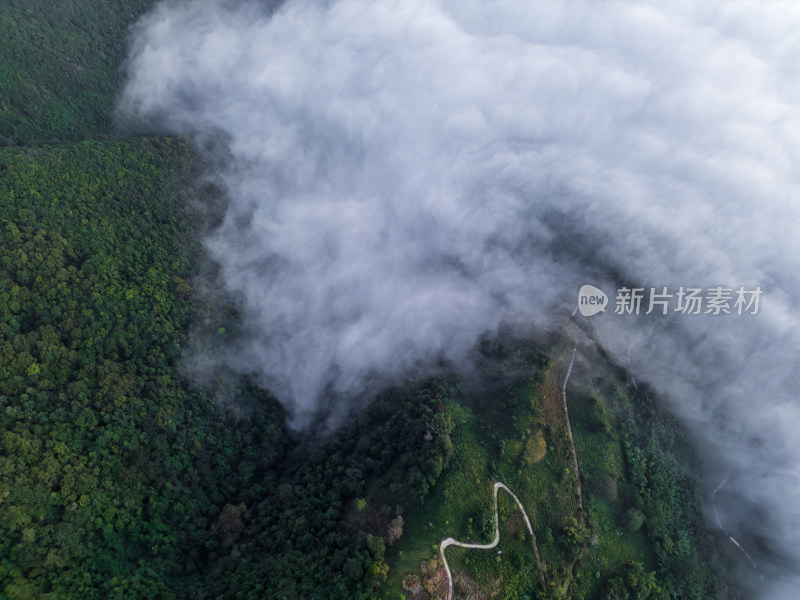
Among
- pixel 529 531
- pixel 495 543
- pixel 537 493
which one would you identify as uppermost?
pixel 495 543

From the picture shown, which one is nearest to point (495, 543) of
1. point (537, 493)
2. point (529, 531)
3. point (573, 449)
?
point (529, 531)

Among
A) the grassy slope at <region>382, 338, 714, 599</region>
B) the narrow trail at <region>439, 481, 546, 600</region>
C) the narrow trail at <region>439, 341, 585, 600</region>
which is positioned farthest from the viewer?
the grassy slope at <region>382, 338, 714, 599</region>

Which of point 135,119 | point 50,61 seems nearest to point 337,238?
point 135,119

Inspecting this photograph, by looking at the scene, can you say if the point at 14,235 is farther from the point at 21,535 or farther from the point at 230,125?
the point at 230,125

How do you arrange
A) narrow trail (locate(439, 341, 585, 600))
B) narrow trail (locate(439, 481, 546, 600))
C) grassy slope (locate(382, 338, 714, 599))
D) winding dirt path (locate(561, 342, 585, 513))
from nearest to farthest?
narrow trail (locate(439, 481, 546, 600)) → narrow trail (locate(439, 341, 585, 600)) → grassy slope (locate(382, 338, 714, 599)) → winding dirt path (locate(561, 342, 585, 513))

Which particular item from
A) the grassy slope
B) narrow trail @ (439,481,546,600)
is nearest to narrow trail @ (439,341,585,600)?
narrow trail @ (439,481,546,600)

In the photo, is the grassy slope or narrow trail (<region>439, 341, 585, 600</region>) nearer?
narrow trail (<region>439, 341, 585, 600</region>)

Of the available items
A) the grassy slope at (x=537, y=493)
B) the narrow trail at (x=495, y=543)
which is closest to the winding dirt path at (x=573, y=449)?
the grassy slope at (x=537, y=493)

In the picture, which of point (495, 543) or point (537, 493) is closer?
point (495, 543)

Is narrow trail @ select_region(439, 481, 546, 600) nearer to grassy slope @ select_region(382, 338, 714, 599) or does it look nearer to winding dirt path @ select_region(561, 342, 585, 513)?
grassy slope @ select_region(382, 338, 714, 599)

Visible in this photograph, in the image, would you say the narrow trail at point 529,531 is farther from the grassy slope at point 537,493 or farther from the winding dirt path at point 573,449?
the grassy slope at point 537,493

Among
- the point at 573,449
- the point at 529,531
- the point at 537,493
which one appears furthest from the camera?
the point at 573,449

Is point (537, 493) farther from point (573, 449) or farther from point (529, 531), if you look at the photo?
point (573, 449)
